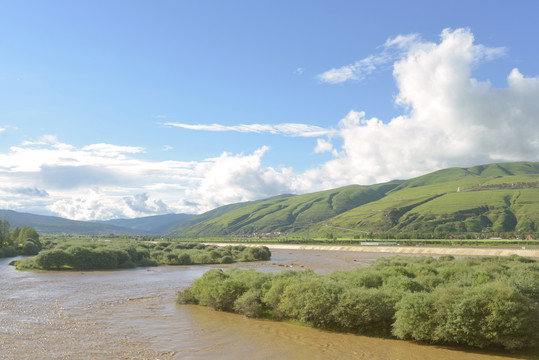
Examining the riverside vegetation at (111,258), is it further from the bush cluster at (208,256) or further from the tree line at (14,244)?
the tree line at (14,244)

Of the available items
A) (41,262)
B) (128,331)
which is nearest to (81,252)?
(41,262)

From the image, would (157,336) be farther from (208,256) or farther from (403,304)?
(208,256)

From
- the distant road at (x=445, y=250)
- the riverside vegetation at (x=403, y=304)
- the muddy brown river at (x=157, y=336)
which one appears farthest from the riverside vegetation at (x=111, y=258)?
the distant road at (x=445, y=250)

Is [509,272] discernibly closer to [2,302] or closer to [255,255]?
[2,302]

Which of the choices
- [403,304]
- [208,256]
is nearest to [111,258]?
[208,256]

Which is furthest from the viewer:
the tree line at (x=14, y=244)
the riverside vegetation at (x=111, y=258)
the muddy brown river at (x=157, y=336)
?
the tree line at (x=14, y=244)

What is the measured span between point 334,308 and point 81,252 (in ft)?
258

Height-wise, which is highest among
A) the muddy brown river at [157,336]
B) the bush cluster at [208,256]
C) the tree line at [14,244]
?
the tree line at [14,244]

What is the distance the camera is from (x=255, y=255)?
128375 mm

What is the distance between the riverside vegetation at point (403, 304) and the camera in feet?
77.8

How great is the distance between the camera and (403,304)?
27.0 meters

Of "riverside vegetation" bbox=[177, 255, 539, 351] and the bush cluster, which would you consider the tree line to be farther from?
"riverside vegetation" bbox=[177, 255, 539, 351]

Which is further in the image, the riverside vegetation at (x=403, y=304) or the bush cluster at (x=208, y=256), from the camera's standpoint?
the bush cluster at (x=208, y=256)

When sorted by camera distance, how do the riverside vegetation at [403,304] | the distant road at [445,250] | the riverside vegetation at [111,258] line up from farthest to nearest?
the distant road at [445,250] → the riverside vegetation at [111,258] → the riverside vegetation at [403,304]
